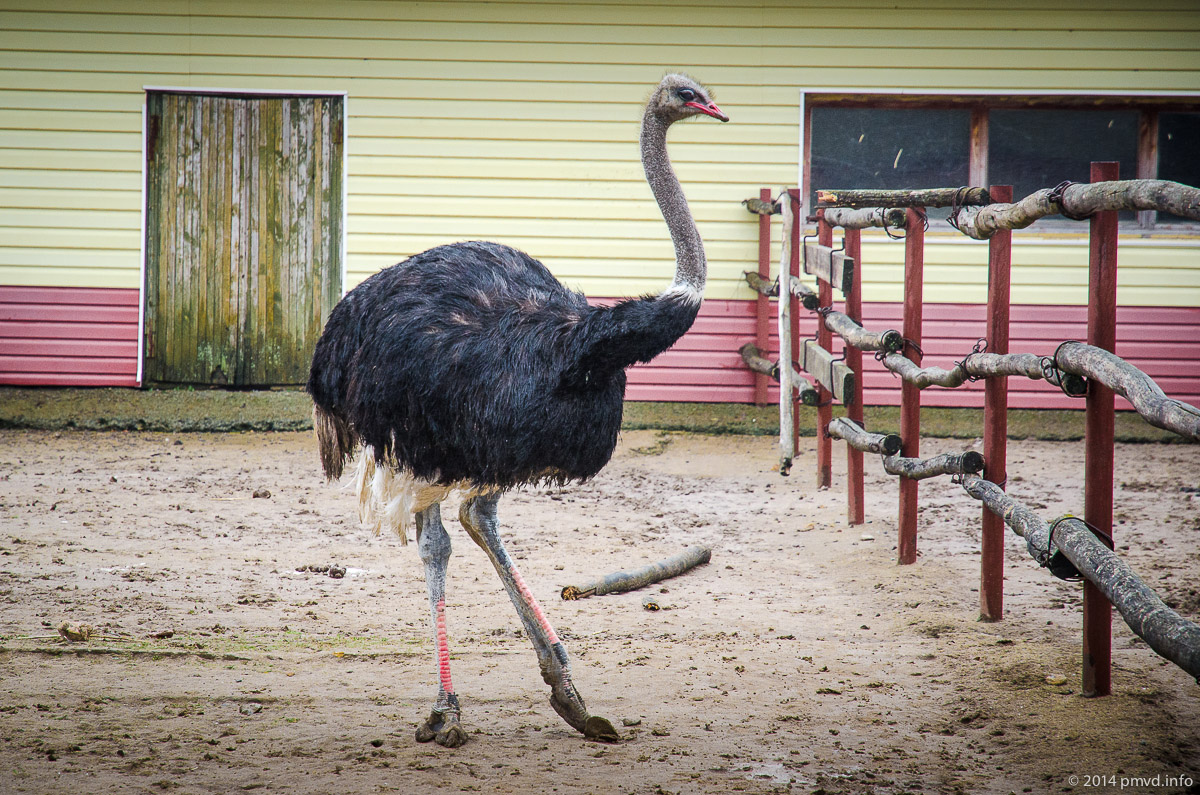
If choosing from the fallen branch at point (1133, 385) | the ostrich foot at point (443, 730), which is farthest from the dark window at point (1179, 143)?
the ostrich foot at point (443, 730)

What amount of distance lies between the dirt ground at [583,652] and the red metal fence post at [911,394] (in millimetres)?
187

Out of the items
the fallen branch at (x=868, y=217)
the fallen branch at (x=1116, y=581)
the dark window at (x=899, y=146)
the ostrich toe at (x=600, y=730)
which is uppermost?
the dark window at (x=899, y=146)

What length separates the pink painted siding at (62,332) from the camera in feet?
28.2

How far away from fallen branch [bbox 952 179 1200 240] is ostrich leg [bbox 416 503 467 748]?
221cm

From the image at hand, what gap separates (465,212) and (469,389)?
18.5ft

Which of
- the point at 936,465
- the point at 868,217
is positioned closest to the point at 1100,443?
the point at 936,465

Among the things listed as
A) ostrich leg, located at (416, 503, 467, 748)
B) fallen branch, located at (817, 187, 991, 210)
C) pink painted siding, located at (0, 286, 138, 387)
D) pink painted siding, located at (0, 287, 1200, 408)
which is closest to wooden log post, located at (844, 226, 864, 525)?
fallen branch, located at (817, 187, 991, 210)

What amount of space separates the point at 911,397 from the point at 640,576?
1525 mm

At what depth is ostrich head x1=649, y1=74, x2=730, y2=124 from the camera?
11.4 feet

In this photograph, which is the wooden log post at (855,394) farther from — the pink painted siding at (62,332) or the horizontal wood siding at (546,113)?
the pink painted siding at (62,332)

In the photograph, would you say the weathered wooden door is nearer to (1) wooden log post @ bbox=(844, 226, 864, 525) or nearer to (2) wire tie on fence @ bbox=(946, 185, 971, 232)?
(1) wooden log post @ bbox=(844, 226, 864, 525)

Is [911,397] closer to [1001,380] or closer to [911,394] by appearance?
[911,394]

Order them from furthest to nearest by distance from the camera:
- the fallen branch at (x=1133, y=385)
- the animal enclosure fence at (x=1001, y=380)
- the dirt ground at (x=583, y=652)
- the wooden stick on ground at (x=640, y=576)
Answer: the wooden stick on ground at (x=640, y=576) → the dirt ground at (x=583, y=652) → the animal enclosure fence at (x=1001, y=380) → the fallen branch at (x=1133, y=385)

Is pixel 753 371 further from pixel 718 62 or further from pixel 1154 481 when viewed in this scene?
pixel 1154 481
